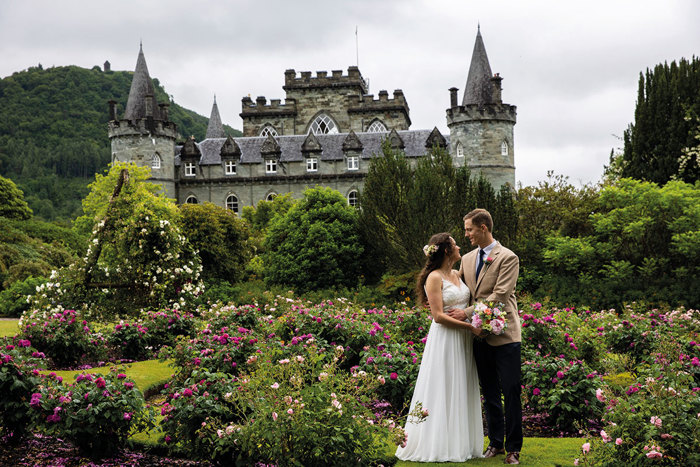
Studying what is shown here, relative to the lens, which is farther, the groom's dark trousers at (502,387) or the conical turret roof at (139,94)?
the conical turret roof at (139,94)

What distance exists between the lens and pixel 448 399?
18.9ft

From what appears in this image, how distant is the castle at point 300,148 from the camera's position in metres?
43.4

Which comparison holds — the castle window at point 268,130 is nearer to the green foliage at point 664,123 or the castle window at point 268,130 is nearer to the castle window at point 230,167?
the castle window at point 230,167

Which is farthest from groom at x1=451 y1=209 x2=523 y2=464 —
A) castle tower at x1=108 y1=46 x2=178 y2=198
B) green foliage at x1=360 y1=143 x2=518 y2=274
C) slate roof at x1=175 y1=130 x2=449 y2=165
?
castle tower at x1=108 y1=46 x2=178 y2=198

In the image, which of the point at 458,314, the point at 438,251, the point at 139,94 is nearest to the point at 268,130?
the point at 139,94

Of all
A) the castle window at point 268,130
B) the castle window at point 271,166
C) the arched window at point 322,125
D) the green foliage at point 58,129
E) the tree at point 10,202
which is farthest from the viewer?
the green foliage at point 58,129

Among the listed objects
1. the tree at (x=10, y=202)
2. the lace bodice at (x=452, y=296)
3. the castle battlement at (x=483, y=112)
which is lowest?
the lace bodice at (x=452, y=296)

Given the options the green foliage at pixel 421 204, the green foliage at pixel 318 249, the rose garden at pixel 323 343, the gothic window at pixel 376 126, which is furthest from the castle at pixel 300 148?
the green foliage at pixel 421 204

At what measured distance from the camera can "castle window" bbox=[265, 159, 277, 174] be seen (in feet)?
159

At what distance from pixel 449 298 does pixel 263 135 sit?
166 feet

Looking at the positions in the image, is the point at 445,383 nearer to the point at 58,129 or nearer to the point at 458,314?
the point at 458,314

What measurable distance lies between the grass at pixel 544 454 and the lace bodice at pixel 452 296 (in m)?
1.37

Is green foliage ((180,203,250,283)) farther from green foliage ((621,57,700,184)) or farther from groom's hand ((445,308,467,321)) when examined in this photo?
groom's hand ((445,308,467,321))

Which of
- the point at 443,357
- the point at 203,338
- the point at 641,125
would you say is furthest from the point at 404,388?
the point at 641,125
